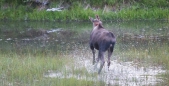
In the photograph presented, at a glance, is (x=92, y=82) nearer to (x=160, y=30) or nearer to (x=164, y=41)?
(x=164, y=41)

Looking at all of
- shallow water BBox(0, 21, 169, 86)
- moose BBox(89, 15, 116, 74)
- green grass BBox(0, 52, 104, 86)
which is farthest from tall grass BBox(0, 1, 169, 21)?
moose BBox(89, 15, 116, 74)

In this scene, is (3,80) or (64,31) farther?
(64,31)

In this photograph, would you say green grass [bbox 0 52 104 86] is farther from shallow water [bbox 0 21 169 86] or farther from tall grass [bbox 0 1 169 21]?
tall grass [bbox 0 1 169 21]

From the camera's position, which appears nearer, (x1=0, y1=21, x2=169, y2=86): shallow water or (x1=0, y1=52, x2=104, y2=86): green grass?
(x1=0, y1=52, x2=104, y2=86): green grass

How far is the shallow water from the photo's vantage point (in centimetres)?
1159

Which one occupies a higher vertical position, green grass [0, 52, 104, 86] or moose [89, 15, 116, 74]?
moose [89, 15, 116, 74]

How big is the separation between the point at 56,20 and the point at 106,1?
371cm

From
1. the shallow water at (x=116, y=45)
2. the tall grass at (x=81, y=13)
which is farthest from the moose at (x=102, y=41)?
the tall grass at (x=81, y=13)

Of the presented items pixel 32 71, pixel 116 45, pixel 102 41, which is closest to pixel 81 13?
pixel 116 45

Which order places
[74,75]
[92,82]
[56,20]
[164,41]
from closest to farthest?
[92,82], [74,75], [164,41], [56,20]

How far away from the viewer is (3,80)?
10945 millimetres

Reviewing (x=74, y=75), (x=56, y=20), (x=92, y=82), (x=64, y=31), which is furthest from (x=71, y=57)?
(x=56, y=20)

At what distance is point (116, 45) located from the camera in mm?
18109

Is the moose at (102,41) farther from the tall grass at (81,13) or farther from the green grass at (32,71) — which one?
the tall grass at (81,13)
